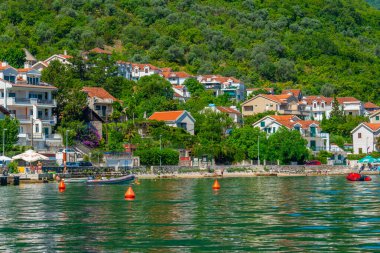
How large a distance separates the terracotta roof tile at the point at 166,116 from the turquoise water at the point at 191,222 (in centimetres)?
5276

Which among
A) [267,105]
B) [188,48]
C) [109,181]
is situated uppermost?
[188,48]

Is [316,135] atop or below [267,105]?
below

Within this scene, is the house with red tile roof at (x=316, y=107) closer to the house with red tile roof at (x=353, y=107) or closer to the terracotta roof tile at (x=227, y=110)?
the house with red tile roof at (x=353, y=107)

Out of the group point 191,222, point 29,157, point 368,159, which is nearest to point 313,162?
point 368,159

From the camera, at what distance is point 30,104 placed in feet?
314

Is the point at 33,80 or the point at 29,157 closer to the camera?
the point at 29,157

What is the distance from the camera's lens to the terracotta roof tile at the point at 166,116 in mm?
109062

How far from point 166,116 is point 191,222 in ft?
240

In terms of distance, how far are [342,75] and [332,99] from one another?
34873 millimetres

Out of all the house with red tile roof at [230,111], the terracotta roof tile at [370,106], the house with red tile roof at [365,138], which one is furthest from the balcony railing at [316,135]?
the terracotta roof tile at [370,106]

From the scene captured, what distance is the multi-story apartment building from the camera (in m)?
93.5

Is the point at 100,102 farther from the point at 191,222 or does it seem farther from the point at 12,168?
the point at 191,222

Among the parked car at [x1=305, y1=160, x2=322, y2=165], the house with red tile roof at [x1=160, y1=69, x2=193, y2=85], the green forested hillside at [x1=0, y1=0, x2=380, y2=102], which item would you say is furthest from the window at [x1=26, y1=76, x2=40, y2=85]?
the green forested hillside at [x1=0, y1=0, x2=380, y2=102]

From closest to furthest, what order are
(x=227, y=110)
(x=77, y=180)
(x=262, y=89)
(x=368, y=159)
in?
(x=77, y=180) → (x=368, y=159) → (x=227, y=110) → (x=262, y=89)
